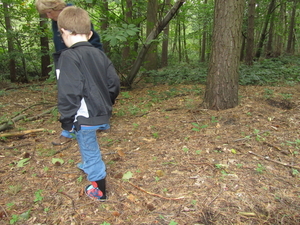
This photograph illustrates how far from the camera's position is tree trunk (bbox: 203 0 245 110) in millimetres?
3750

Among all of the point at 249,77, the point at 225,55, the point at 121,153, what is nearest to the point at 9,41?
the point at 121,153

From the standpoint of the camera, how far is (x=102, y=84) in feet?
6.41

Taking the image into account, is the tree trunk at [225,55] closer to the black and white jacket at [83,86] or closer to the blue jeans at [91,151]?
the black and white jacket at [83,86]

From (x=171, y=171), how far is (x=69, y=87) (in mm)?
1534

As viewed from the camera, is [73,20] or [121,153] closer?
[73,20]

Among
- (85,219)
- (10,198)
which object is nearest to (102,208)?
(85,219)

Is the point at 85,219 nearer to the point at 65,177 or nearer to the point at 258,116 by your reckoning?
the point at 65,177

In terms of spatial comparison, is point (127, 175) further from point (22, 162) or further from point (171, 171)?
point (22, 162)

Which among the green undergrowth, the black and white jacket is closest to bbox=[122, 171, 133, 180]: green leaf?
the black and white jacket

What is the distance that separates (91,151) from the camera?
78.4 inches

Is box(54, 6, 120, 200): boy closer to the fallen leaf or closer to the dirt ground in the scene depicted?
the dirt ground

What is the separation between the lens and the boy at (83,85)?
176 centimetres

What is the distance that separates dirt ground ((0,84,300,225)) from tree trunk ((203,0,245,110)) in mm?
257

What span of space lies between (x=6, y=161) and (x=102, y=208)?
68.1 inches
